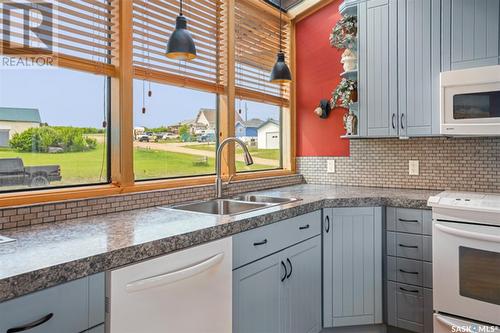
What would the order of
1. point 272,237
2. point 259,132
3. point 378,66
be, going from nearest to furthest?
point 272,237 < point 378,66 < point 259,132

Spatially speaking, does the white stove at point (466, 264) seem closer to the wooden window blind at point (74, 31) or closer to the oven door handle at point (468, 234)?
the oven door handle at point (468, 234)

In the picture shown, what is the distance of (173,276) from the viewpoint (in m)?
1.32

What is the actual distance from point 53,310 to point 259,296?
104 cm

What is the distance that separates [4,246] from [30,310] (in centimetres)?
32

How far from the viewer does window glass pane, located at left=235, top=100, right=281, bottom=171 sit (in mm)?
2988

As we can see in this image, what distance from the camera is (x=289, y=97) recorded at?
3.49 metres

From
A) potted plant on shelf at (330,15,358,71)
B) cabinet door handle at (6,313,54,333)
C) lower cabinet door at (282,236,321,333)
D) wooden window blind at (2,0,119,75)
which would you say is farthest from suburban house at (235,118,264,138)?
cabinet door handle at (6,313,54,333)

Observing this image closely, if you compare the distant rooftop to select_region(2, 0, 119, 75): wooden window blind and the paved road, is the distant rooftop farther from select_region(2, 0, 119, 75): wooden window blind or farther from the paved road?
the paved road

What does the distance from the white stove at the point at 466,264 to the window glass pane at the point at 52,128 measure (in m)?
1.95

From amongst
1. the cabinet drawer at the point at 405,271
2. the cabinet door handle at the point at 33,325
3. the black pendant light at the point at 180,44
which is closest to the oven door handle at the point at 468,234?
the cabinet drawer at the point at 405,271

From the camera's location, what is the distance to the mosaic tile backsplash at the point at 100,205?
4.88ft

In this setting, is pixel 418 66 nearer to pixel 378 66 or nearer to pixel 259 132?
pixel 378 66

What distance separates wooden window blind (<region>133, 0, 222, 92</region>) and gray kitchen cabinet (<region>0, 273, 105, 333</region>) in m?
1.35

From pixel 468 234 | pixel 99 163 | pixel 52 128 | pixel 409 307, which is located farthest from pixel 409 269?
pixel 52 128
